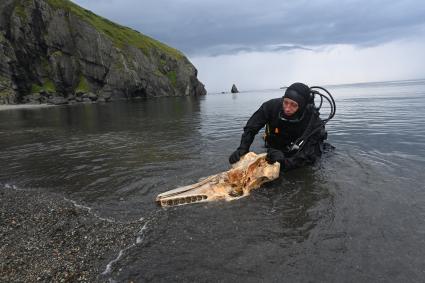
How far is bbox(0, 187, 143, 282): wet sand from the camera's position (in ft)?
19.1

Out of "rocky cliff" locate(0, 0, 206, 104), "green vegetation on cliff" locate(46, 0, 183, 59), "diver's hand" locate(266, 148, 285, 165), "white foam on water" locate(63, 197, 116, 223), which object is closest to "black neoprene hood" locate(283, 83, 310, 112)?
"diver's hand" locate(266, 148, 285, 165)

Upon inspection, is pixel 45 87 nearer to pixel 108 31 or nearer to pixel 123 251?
pixel 108 31

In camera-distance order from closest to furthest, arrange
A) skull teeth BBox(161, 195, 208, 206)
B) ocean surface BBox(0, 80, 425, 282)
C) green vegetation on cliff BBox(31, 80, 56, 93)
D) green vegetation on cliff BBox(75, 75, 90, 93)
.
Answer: ocean surface BBox(0, 80, 425, 282)
skull teeth BBox(161, 195, 208, 206)
green vegetation on cliff BBox(31, 80, 56, 93)
green vegetation on cliff BBox(75, 75, 90, 93)

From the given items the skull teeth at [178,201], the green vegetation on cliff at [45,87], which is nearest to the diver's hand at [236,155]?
the skull teeth at [178,201]

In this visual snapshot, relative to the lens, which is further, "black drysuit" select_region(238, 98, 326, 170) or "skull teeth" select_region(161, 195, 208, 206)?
"black drysuit" select_region(238, 98, 326, 170)

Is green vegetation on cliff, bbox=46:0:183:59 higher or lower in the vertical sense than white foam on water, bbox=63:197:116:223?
higher

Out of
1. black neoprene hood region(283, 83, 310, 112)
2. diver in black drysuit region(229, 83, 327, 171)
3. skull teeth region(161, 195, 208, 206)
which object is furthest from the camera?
diver in black drysuit region(229, 83, 327, 171)

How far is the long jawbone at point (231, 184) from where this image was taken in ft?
28.9

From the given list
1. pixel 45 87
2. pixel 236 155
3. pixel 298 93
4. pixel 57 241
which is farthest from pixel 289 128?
pixel 45 87

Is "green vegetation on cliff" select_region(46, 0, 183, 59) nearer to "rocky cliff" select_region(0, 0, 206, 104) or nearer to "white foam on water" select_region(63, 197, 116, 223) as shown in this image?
"rocky cliff" select_region(0, 0, 206, 104)

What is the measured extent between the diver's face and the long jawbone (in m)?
1.86

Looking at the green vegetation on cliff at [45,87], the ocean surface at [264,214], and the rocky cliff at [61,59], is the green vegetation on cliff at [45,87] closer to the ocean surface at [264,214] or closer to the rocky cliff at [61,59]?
the rocky cliff at [61,59]


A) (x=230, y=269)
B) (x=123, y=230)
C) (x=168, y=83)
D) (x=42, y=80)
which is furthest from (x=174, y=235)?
(x=168, y=83)

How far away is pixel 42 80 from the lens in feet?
304
